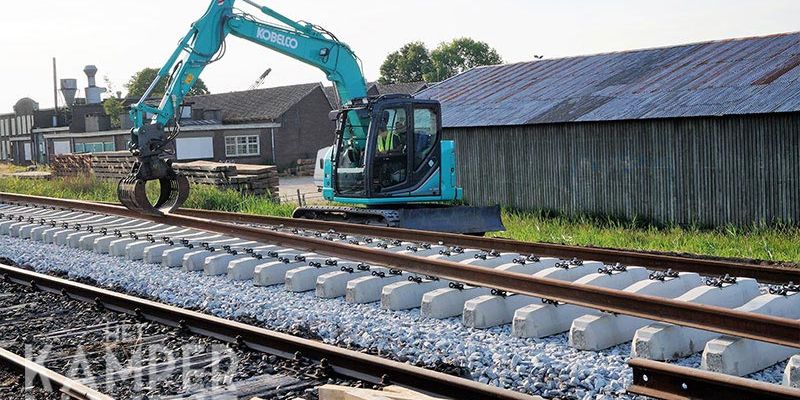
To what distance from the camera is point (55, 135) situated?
67812 mm

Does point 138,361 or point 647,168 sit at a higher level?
point 647,168

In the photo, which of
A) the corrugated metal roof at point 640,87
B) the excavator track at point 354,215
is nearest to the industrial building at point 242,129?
the corrugated metal roof at point 640,87

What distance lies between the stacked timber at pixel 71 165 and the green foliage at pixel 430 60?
7859 centimetres

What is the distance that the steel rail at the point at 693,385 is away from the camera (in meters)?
5.10

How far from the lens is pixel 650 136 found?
20.9 meters

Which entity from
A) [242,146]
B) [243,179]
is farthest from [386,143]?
[242,146]

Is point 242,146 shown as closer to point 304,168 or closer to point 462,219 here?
point 304,168

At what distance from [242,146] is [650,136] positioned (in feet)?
133

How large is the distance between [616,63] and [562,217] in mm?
6711

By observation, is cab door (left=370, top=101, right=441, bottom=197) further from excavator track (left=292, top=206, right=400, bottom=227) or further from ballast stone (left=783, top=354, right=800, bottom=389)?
ballast stone (left=783, top=354, right=800, bottom=389)

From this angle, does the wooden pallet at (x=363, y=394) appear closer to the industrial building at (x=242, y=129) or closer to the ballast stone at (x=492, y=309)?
the ballast stone at (x=492, y=309)

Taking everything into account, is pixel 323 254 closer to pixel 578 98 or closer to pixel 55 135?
pixel 578 98

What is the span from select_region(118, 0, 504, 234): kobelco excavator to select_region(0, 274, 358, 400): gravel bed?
283 inches

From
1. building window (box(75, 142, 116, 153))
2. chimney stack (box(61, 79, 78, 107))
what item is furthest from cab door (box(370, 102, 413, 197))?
chimney stack (box(61, 79, 78, 107))
